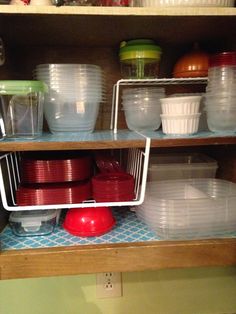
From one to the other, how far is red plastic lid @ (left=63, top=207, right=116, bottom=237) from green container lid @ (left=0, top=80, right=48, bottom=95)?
310 mm

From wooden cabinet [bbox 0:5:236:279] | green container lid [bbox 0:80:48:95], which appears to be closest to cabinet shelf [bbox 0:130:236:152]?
wooden cabinet [bbox 0:5:236:279]

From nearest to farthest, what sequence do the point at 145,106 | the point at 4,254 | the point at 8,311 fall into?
the point at 4,254 < the point at 145,106 < the point at 8,311

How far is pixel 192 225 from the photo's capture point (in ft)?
2.22

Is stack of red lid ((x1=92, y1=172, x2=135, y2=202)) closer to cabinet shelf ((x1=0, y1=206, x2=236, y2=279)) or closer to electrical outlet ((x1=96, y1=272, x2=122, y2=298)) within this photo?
cabinet shelf ((x1=0, y1=206, x2=236, y2=279))

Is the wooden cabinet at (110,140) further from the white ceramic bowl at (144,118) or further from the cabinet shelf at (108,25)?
the white ceramic bowl at (144,118)

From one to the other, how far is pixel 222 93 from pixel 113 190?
1.18ft

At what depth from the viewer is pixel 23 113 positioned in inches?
27.4

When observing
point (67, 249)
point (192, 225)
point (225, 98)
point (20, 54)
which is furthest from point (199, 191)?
point (20, 54)

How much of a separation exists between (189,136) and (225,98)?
14 cm

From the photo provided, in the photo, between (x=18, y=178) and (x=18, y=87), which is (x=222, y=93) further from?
(x=18, y=178)

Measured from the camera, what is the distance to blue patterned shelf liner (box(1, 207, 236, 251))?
0.64 metres

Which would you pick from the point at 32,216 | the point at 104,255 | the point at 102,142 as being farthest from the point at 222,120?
the point at 32,216

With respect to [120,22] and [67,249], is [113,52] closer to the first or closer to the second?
[120,22]

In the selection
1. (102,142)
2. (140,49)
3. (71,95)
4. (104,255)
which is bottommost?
(104,255)
